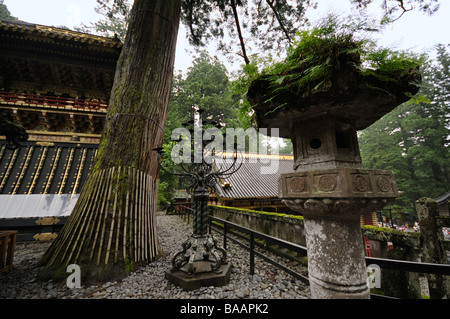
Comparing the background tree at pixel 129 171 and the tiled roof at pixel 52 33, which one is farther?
the tiled roof at pixel 52 33

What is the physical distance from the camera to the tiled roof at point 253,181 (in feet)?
33.4

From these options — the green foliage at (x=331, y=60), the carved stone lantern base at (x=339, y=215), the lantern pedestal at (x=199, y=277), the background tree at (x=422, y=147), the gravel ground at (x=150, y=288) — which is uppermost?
the background tree at (x=422, y=147)

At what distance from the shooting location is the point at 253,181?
12000 mm

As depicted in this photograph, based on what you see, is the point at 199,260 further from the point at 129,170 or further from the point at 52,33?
the point at 52,33

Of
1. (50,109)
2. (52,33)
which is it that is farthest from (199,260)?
(52,33)

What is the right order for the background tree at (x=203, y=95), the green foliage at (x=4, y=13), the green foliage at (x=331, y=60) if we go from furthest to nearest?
the background tree at (x=203, y=95) < the green foliage at (x=4, y=13) < the green foliage at (x=331, y=60)

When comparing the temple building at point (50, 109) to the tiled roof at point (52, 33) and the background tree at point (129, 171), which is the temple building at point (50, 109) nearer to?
the tiled roof at point (52, 33)

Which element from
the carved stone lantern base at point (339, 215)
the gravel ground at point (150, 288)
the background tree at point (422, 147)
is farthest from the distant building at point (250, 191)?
the background tree at point (422, 147)

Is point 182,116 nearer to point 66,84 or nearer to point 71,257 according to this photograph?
point 66,84

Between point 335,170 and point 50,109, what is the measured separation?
31.8ft

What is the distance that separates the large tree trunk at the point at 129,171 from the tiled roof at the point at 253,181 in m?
6.21

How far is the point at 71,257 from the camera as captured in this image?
2.99 m

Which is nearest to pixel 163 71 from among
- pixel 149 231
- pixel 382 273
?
pixel 149 231
